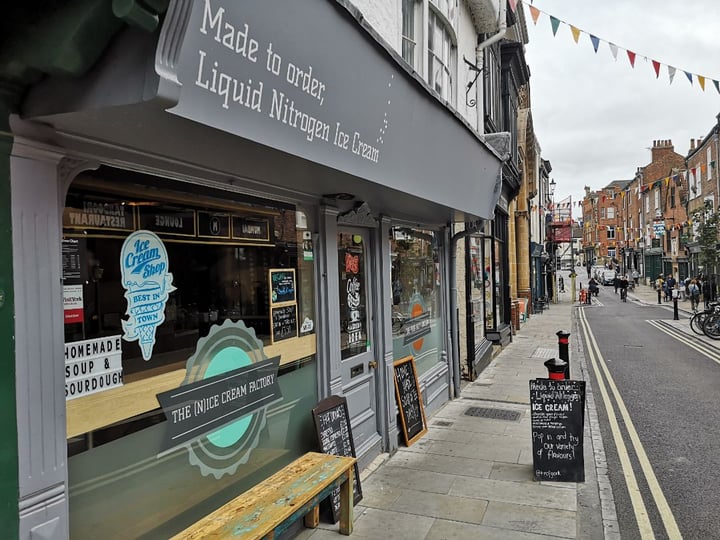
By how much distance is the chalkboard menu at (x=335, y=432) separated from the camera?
14.6ft

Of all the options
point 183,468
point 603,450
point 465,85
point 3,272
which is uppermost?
point 465,85

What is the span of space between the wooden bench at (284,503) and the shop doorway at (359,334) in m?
1.21

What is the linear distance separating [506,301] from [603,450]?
1018 centimetres

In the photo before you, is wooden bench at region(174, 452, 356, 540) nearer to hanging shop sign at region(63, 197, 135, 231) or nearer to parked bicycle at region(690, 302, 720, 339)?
hanging shop sign at region(63, 197, 135, 231)

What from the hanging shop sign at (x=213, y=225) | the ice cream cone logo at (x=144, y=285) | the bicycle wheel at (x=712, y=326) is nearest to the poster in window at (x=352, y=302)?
the hanging shop sign at (x=213, y=225)

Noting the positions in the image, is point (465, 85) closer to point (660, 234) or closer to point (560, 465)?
point (560, 465)

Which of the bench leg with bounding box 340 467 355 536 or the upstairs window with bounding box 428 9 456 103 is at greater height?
the upstairs window with bounding box 428 9 456 103

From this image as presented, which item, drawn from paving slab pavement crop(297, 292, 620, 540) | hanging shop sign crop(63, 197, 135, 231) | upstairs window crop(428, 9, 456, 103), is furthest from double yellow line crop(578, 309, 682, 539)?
upstairs window crop(428, 9, 456, 103)

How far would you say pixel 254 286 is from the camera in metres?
4.03

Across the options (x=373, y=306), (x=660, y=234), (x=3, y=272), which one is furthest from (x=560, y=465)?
(x=660, y=234)

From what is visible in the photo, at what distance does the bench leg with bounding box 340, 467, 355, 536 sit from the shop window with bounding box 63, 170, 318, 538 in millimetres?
545

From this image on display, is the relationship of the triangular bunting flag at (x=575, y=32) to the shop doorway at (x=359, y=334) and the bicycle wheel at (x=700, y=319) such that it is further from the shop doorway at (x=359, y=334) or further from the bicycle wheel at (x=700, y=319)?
the bicycle wheel at (x=700, y=319)

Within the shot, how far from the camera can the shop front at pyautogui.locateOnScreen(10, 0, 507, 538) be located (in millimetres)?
2199

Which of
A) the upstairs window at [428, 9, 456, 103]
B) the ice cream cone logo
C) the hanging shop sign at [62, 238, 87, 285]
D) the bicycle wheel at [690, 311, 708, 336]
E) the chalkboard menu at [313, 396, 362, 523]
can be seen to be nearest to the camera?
the hanging shop sign at [62, 238, 87, 285]
